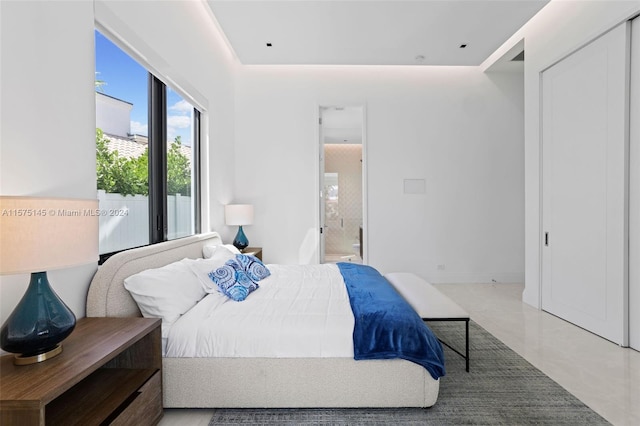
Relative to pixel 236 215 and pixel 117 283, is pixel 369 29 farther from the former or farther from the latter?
pixel 117 283

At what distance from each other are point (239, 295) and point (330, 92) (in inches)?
143

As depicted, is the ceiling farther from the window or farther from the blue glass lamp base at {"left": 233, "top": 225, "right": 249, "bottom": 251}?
the blue glass lamp base at {"left": 233, "top": 225, "right": 249, "bottom": 251}

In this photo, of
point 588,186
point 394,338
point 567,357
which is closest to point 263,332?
point 394,338

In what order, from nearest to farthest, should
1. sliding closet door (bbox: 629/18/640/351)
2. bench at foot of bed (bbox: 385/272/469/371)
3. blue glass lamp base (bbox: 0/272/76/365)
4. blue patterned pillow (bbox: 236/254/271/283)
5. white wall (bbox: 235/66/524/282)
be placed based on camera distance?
1. blue glass lamp base (bbox: 0/272/76/365)
2. bench at foot of bed (bbox: 385/272/469/371)
3. sliding closet door (bbox: 629/18/640/351)
4. blue patterned pillow (bbox: 236/254/271/283)
5. white wall (bbox: 235/66/524/282)

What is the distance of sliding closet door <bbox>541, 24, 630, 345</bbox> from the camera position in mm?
2752

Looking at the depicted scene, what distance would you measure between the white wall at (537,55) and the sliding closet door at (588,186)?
0.10 m

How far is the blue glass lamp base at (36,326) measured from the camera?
1.19m

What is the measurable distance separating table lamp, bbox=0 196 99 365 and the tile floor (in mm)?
909

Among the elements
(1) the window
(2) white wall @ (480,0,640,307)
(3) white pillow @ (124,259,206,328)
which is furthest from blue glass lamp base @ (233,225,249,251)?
(2) white wall @ (480,0,640,307)

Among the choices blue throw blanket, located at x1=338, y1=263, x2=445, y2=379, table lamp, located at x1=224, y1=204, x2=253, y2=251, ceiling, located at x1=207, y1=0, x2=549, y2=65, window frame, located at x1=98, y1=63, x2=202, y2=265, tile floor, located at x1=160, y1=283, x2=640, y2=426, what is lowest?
tile floor, located at x1=160, y1=283, x2=640, y2=426

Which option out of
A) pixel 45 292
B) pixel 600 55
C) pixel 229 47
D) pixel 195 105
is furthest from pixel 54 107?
pixel 600 55

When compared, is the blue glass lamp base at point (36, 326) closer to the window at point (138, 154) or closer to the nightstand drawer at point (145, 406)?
the nightstand drawer at point (145, 406)

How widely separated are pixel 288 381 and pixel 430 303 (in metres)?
1.19

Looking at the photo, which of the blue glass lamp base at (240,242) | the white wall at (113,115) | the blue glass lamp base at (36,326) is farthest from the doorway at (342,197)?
the blue glass lamp base at (36,326)
